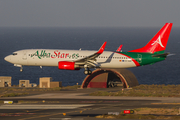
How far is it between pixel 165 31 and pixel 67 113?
3281 centimetres

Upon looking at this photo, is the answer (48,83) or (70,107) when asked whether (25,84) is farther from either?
(70,107)

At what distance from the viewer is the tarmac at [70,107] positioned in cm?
4580

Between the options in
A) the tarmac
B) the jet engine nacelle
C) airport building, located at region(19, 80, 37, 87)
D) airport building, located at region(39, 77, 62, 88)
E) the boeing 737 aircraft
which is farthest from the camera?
airport building, located at region(19, 80, 37, 87)

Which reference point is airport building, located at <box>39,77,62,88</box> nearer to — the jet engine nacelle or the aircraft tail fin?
the jet engine nacelle

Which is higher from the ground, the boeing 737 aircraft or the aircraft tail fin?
the aircraft tail fin

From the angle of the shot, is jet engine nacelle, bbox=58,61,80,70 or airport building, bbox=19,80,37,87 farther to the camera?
airport building, bbox=19,80,37,87

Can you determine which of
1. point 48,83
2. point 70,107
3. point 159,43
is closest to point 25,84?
point 48,83

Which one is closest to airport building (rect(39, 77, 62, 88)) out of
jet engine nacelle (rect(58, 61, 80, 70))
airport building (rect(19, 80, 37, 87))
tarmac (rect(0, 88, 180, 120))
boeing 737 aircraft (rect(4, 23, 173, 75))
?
airport building (rect(19, 80, 37, 87))

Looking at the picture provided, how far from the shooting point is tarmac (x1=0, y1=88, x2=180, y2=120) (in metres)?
45.8

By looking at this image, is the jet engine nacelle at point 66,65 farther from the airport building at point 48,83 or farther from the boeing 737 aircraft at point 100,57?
the airport building at point 48,83

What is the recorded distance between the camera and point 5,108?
172 feet

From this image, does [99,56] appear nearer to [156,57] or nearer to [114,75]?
[156,57]

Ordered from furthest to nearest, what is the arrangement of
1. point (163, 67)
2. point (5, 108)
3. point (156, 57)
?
1. point (163, 67)
2. point (156, 57)
3. point (5, 108)

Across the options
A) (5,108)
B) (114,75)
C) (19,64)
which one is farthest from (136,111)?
(114,75)
